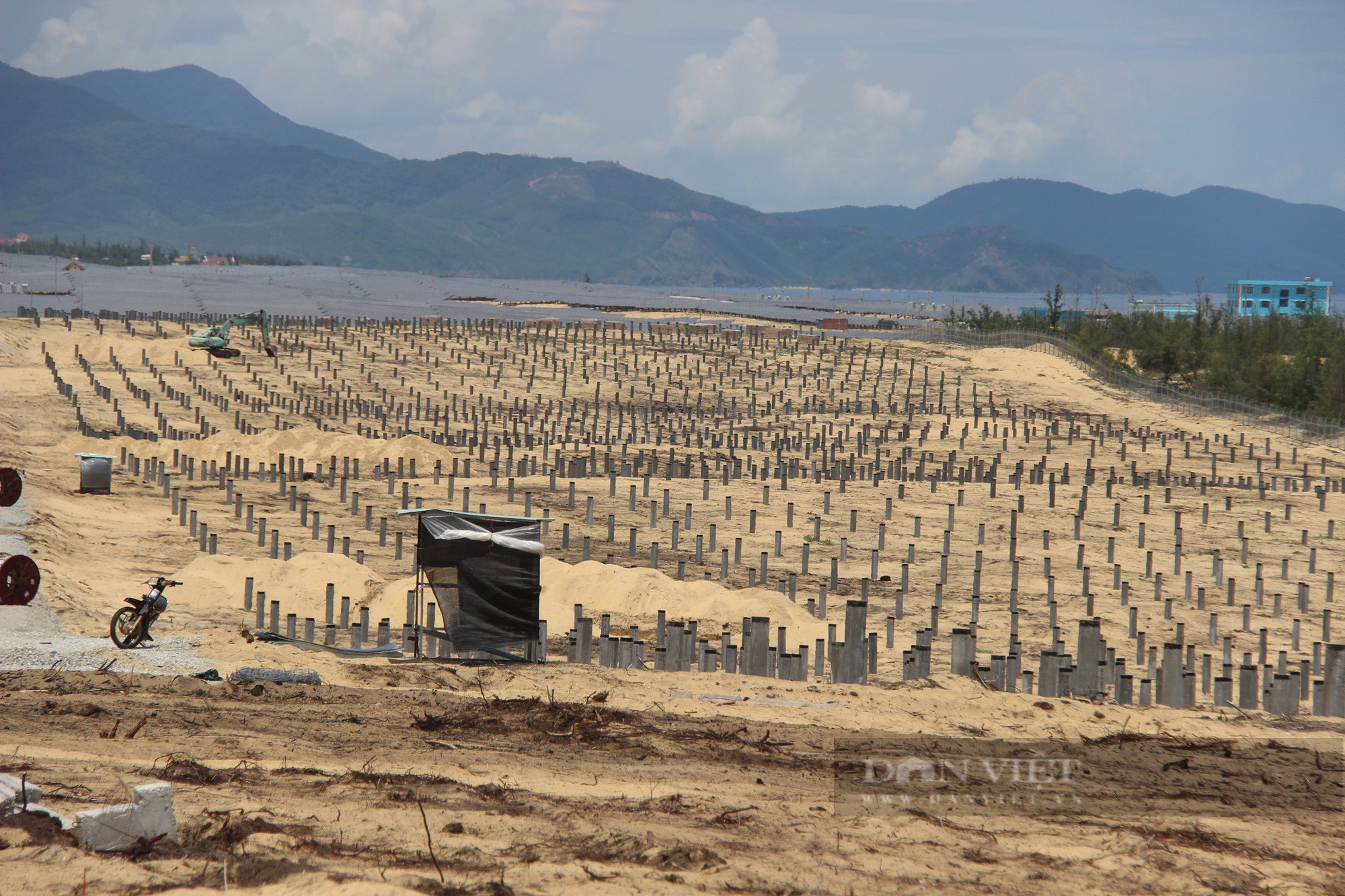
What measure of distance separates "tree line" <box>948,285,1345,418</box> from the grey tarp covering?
46.4 meters

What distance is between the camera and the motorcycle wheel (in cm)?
1202

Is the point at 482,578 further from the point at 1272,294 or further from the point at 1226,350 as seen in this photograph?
the point at 1272,294

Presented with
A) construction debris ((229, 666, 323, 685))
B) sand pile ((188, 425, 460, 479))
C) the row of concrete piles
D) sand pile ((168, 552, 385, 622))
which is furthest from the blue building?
construction debris ((229, 666, 323, 685))

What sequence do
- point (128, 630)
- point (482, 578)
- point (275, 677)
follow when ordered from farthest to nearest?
1. point (482, 578)
2. point (128, 630)
3. point (275, 677)

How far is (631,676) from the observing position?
12.6 meters

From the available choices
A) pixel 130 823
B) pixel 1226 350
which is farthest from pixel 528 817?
pixel 1226 350

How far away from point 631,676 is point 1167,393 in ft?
148

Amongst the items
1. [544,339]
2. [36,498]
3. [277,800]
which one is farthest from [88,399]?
[277,800]

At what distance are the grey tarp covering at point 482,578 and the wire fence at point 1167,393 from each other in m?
39.3

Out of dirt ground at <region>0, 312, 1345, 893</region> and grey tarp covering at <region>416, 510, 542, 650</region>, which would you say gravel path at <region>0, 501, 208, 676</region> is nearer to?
dirt ground at <region>0, 312, 1345, 893</region>

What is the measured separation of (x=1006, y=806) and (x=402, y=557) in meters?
14.3

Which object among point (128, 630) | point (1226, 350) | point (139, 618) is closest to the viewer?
point (139, 618)

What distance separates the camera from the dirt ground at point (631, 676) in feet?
22.5

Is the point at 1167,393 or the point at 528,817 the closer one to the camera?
the point at 528,817
